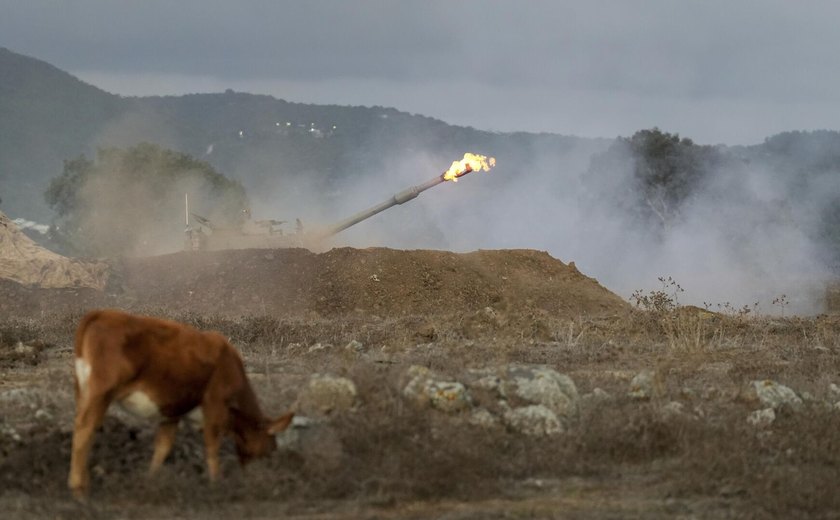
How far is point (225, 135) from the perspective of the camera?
15662cm

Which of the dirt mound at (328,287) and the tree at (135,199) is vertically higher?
the tree at (135,199)

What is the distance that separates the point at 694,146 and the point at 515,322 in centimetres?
4209

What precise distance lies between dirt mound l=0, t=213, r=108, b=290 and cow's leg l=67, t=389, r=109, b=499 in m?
20.9

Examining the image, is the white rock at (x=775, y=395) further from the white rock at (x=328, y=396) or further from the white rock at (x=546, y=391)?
the white rock at (x=328, y=396)

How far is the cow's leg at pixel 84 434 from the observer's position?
7.60 m

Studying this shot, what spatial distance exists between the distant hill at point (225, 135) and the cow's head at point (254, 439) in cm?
10109

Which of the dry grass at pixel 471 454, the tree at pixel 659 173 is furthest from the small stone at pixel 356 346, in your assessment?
the tree at pixel 659 173

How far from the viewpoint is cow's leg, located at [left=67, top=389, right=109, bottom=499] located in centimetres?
760

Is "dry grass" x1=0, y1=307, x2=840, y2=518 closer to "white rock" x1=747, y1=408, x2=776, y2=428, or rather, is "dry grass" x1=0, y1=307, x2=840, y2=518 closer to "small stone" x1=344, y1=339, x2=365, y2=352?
"white rock" x1=747, y1=408, x2=776, y2=428

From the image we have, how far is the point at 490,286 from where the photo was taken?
29453mm

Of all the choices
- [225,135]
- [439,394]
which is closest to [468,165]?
[439,394]

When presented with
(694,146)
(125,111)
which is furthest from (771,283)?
(125,111)

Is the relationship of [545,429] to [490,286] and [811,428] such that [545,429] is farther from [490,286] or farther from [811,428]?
[490,286]

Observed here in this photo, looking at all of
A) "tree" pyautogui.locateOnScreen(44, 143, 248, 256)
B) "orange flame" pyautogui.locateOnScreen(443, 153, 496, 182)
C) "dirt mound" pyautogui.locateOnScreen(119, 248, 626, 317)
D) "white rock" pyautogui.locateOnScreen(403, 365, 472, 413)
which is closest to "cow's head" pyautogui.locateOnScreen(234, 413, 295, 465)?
"white rock" pyautogui.locateOnScreen(403, 365, 472, 413)
